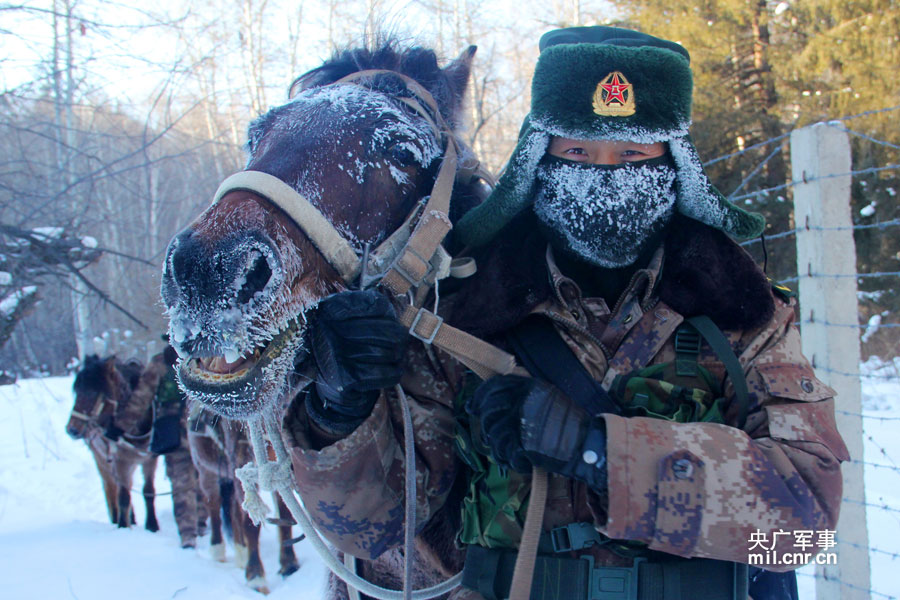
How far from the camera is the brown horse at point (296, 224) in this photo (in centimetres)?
123

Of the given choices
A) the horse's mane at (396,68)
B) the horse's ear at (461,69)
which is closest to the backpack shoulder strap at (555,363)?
the horse's mane at (396,68)

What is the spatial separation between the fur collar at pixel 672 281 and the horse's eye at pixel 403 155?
32cm

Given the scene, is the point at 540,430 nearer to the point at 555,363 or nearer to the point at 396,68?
the point at 555,363

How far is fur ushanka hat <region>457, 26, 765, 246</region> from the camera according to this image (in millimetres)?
1533

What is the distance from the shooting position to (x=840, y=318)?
2.95m

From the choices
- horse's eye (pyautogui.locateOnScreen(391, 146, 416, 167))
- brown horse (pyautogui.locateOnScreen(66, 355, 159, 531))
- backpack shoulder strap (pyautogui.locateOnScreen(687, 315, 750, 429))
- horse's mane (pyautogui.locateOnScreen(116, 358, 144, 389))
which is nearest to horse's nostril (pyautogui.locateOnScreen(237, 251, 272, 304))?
horse's eye (pyautogui.locateOnScreen(391, 146, 416, 167))

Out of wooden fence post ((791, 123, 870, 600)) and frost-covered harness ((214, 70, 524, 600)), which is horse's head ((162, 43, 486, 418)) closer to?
frost-covered harness ((214, 70, 524, 600))

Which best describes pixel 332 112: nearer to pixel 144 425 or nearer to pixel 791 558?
pixel 791 558

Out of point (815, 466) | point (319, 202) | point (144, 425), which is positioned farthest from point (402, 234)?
point (144, 425)

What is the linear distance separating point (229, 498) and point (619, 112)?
616 cm

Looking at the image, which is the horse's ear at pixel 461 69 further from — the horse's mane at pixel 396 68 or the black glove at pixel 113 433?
the black glove at pixel 113 433

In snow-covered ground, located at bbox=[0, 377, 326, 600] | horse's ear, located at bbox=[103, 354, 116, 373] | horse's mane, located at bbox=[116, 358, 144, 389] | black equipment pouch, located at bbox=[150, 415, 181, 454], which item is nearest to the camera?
snow-covered ground, located at bbox=[0, 377, 326, 600]

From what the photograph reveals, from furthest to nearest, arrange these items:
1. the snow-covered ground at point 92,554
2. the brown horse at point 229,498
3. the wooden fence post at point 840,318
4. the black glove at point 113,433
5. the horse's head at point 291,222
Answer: the black glove at point 113,433 → the brown horse at point 229,498 → the snow-covered ground at point 92,554 → the wooden fence post at point 840,318 → the horse's head at point 291,222

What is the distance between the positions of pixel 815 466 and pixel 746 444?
6.5 inches
